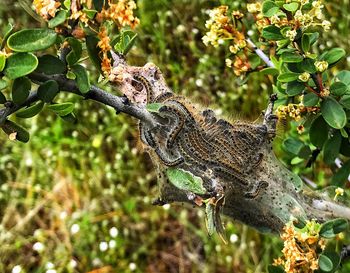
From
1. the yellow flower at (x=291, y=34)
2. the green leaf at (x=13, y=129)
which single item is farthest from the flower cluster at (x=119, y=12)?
the yellow flower at (x=291, y=34)

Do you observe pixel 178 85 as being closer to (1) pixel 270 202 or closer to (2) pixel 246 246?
(2) pixel 246 246

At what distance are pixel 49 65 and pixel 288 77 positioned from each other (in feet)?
1.79

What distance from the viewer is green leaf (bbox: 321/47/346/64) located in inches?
50.9

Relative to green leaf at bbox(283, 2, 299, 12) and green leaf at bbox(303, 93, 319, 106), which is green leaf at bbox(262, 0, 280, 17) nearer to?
green leaf at bbox(283, 2, 299, 12)

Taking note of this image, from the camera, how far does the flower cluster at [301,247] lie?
113 cm

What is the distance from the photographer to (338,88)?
130 cm

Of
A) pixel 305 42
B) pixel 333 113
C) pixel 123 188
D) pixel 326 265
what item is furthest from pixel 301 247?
pixel 123 188

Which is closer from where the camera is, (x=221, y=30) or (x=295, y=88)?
(x=295, y=88)

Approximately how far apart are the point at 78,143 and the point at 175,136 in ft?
7.19

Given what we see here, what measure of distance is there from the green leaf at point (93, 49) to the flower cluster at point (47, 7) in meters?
0.09

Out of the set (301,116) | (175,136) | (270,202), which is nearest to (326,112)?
(301,116)

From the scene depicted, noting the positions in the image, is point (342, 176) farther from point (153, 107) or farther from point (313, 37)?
point (153, 107)

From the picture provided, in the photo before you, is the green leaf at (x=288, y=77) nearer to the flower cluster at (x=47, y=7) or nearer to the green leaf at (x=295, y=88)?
the green leaf at (x=295, y=88)

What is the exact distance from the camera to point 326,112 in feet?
4.26
